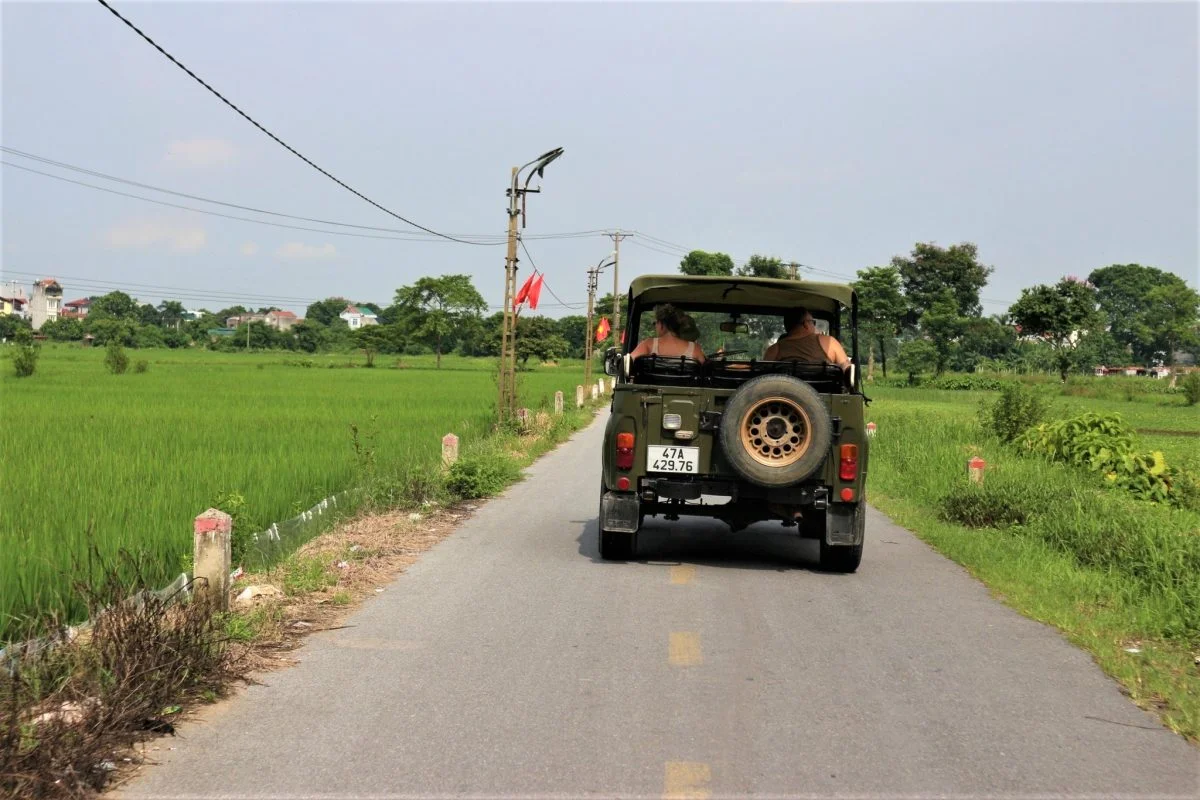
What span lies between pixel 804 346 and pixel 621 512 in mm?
2124

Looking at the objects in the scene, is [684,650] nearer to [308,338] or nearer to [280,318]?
[308,338]

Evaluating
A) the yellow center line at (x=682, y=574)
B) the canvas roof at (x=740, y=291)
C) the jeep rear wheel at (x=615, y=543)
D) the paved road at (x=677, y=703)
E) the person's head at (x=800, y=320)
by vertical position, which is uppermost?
the canvas roof at (x=740, y=291)

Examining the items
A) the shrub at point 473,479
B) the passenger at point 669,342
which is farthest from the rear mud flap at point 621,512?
the shrub at point 473,479

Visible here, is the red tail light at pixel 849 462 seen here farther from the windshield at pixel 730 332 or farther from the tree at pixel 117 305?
the tree at pixel 117 305

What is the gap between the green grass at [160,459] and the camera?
23.8 ft

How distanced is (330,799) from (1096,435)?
14020 millimetres

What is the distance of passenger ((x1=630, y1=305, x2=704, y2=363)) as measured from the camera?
8.81 meters

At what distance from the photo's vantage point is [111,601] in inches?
196

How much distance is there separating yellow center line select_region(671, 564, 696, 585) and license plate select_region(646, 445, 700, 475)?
802mm

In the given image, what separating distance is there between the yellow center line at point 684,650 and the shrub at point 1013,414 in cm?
1526

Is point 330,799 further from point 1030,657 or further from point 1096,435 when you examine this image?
point 1096,435

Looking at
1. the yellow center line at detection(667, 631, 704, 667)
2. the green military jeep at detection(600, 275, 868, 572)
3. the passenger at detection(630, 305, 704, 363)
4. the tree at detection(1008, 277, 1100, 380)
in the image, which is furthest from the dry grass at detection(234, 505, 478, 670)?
the tree at detection(1008, 277, 1100, 380)

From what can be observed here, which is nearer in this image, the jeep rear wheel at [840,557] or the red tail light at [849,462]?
the red tail light at [849,462]

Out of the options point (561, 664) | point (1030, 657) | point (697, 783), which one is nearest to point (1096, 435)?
point (1030, 657)
